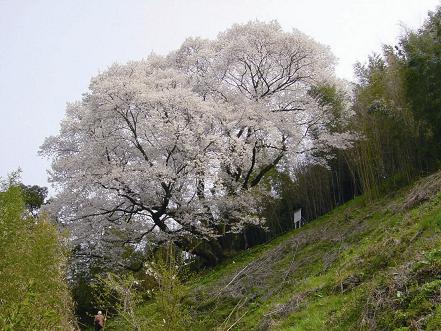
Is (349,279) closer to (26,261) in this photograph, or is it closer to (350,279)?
(350,279)

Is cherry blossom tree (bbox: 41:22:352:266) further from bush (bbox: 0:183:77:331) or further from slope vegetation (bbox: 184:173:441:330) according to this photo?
bush (bbox: 0:183:77:331)

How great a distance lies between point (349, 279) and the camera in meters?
7.46

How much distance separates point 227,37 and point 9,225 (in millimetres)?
12479

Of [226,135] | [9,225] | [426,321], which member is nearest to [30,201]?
[226,135]

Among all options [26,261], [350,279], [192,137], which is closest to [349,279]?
[350,279]

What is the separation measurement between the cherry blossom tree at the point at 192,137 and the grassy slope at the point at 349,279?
121 inches

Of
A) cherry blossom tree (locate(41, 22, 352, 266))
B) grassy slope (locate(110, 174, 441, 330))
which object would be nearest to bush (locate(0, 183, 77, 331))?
grassy slope (locate(110, 174, 441, 330))

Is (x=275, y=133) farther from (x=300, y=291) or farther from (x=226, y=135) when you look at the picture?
(x=300, y=291)

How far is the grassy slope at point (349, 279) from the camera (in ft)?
18.0

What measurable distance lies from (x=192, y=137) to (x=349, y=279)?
881 cm

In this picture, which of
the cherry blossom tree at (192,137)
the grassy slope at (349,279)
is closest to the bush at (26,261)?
the grassy slope at (349,279)

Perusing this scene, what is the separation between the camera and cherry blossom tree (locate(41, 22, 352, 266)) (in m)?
15.3

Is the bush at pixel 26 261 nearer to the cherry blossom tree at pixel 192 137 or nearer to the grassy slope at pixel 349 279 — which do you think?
the grassy slope at pixel 349 279

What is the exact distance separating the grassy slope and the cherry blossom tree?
3.06m
